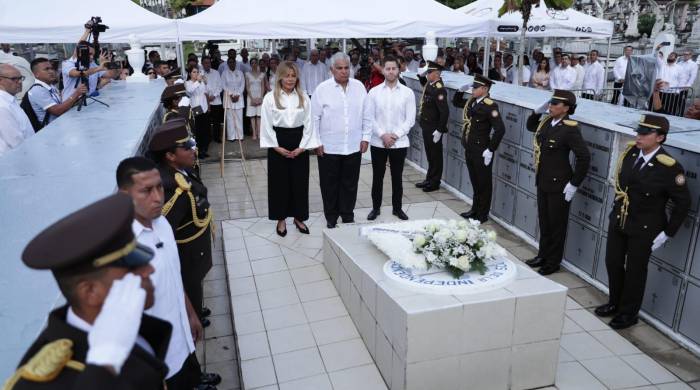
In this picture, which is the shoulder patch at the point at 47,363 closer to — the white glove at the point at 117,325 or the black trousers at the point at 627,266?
the white glove at the point at 117,325

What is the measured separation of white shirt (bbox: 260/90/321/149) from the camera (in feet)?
18.6

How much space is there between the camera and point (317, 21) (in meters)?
9.33

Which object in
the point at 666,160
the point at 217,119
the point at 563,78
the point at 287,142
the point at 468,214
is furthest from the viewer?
the point at 563,78

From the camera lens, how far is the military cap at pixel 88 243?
A: 1385 mm

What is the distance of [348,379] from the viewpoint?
12.5ft

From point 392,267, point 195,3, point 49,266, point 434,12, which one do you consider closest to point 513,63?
point 434,12

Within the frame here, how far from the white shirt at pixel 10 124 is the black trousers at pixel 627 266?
5092 millimetres

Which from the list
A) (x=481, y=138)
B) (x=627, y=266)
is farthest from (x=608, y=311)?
(x=481, y=138)

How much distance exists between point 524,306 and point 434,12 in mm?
7962

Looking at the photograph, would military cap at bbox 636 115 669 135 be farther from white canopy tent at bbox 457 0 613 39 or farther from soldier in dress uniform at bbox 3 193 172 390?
white canopy tent at bbox 457 0 613 39

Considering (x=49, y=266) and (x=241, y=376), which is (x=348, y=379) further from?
(x=49, y=266)

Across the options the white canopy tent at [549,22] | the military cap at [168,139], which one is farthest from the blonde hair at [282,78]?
the white canopy tent at [549,22]

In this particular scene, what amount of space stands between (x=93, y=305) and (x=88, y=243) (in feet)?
0.69

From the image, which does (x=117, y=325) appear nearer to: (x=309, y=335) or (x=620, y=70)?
(x=309, y=335)
